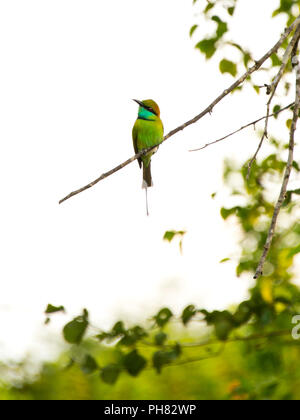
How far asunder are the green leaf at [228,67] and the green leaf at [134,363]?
4.26 ft

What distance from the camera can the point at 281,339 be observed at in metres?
2.49

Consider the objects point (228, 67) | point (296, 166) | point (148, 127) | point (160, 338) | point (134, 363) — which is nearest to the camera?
point (134, 363)

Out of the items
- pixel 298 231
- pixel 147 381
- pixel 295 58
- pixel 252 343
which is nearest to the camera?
pixel 295 58

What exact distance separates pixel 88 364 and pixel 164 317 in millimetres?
356

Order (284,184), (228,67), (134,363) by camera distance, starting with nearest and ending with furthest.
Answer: (284,184), (134,363), (228,67)

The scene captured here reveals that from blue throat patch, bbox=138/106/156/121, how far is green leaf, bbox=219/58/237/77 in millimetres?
1146

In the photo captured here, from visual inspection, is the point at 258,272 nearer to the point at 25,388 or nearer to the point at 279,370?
the point at 279,370

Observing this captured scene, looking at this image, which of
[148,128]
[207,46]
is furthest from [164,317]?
[148,128]

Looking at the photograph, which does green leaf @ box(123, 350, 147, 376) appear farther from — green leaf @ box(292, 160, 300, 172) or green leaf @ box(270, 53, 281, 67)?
green leaf @ box(270, 53, 281, 67)

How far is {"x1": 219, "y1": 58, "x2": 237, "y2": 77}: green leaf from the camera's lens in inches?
102

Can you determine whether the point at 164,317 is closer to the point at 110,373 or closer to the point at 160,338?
the point at 160,338

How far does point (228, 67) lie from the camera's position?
260 cm
